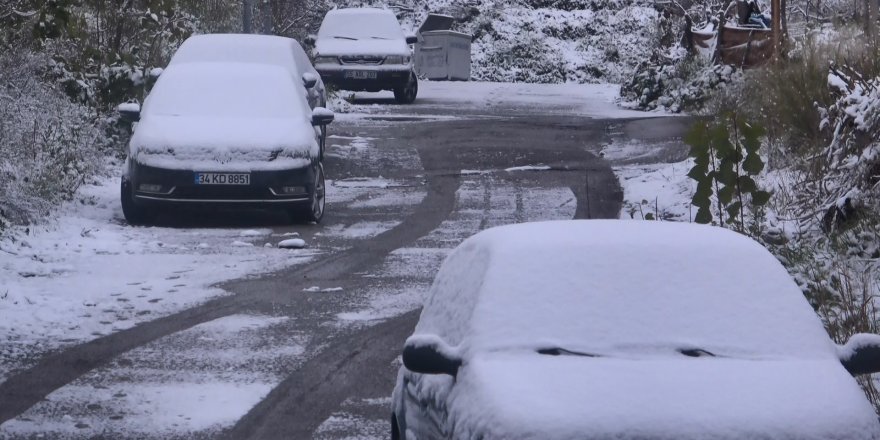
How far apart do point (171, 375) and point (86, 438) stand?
4.47 ft

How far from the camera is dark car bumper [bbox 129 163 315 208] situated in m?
14.1

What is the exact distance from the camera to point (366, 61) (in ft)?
A: 88.5

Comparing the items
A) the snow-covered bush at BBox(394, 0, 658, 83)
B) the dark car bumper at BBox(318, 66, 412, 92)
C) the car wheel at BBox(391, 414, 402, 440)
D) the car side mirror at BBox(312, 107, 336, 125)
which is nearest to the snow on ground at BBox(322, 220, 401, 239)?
the car side mirror at BBox(312, 107, 336, 125)

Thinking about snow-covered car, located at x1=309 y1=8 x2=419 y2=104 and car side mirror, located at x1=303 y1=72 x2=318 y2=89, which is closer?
car side mirror, located at x1=303 y1=72 x2=318 y2=89

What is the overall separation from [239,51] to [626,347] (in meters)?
12.8

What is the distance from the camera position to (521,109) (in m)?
26.5

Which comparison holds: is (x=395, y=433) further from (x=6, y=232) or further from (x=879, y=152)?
(x=6, y=232)

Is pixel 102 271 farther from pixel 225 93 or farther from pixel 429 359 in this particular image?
pixel 429 359

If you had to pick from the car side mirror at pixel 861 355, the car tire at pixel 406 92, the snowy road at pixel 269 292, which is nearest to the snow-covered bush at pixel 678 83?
the snowy road at pixel 269 292

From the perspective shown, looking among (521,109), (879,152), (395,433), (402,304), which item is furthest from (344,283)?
(521,109)

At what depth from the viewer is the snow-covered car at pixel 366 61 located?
26.8 meters

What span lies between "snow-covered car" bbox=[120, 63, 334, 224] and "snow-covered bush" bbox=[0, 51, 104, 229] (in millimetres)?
951

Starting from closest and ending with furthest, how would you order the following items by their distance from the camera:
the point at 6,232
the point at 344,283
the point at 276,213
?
the point at 344,283 < the point at 6,232 < the point at 276,213

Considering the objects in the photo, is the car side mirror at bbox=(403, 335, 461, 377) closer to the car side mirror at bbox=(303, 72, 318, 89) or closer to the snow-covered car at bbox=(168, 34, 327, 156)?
the snow-covered car at bbox=(168, 34, 327, 156)
